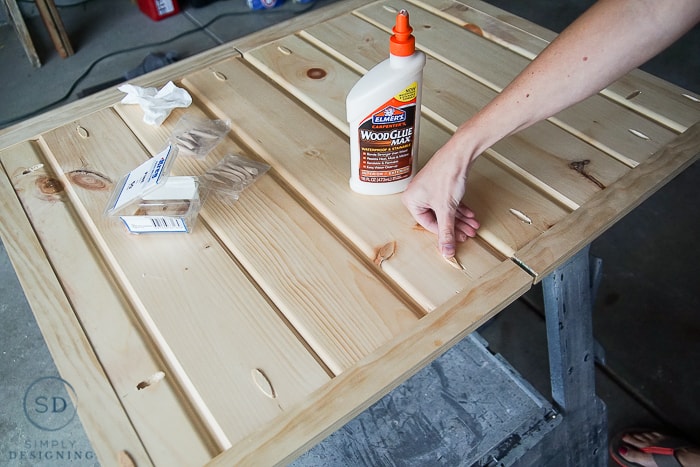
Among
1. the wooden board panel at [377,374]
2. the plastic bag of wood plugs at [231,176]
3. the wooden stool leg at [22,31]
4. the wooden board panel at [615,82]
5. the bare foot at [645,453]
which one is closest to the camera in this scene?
the wooden board panel at [377,374]

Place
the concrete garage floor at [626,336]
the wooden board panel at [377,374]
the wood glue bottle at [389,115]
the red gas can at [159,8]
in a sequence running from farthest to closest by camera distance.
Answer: the red gas can at [159,8]
the concrete garage floor at [626,336]
the wood glue bottle at [389,115]
the wooden board panel at [377,374]

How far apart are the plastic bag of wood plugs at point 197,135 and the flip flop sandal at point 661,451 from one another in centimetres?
114

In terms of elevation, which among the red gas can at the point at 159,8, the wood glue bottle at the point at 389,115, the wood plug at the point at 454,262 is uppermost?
the wood glue bottle at the point at 389,115

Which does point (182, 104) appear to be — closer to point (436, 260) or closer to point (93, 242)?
point (93, 242)

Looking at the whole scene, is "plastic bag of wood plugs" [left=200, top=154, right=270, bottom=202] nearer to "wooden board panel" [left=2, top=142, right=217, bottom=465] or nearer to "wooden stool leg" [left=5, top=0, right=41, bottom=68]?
"wooden board panel" [left=2, top=142, right=217, bottom=465]

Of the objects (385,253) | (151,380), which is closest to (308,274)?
(385,253)

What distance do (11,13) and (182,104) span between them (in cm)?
184

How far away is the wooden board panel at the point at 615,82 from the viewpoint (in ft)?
3.11

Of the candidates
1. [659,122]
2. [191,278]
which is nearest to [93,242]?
[191,278]

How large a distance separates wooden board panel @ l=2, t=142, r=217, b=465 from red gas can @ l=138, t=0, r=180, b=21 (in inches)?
84.0

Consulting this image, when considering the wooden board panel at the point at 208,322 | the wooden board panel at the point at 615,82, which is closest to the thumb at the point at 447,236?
the wooden board panel at the point at 208,322

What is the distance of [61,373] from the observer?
63 centimetres

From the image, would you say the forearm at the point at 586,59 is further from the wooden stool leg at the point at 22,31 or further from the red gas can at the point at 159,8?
the red gas can at the point at 159,8

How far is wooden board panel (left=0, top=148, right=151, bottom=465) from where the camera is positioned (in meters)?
0.58
